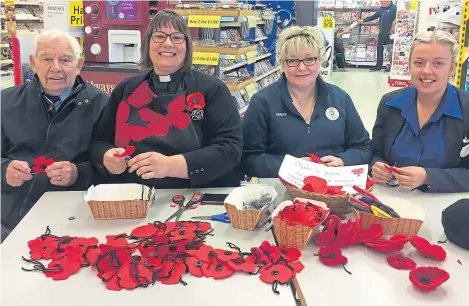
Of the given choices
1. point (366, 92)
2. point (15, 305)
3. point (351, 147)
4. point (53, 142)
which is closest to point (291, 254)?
point (15, 305)

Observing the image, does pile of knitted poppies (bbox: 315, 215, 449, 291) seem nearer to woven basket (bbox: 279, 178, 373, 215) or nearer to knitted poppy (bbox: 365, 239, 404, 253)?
knitted poppy (bbox: 365, 239, 404, 253)

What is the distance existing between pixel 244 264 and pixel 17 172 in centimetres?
118

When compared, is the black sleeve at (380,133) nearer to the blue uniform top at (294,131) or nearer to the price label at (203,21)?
the blue uniform top at (294,131)

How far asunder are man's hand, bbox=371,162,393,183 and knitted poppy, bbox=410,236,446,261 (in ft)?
1.92

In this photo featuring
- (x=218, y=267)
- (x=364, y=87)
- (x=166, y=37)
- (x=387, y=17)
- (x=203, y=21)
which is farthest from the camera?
(x=387, y=17)

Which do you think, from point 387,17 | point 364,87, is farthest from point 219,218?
point 387,17

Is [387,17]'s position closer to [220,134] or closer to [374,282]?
[220,134]

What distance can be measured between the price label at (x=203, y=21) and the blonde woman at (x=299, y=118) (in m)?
1.37

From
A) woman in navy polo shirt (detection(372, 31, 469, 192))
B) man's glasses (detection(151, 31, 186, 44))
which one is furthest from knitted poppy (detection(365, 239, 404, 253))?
man's glasses (detection(151, 31, 186, 44))

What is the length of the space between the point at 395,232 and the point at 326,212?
0.26m

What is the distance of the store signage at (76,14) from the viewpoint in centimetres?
380

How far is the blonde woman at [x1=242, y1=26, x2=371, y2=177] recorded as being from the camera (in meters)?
2.33

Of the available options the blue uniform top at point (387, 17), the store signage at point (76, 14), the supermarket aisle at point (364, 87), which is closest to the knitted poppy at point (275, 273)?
the store signage at point (76, 14)

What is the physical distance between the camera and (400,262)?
4.70 ft
